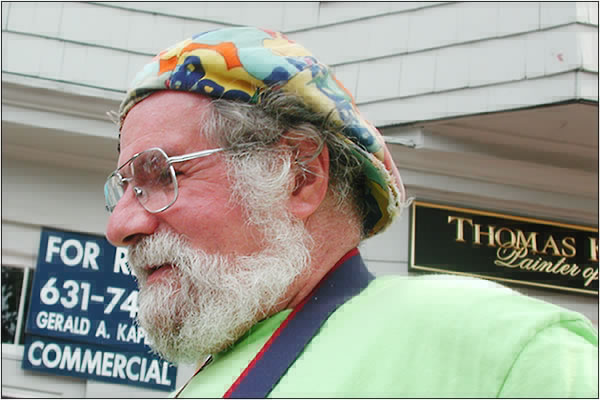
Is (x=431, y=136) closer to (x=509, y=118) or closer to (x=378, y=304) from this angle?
(x=509, y=118)

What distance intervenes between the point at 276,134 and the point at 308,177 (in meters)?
0.12

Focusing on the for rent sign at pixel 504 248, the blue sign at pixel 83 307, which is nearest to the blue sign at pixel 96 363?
the blue sign at pixel 83 307

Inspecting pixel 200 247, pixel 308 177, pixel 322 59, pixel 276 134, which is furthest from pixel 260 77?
pixel 322 59

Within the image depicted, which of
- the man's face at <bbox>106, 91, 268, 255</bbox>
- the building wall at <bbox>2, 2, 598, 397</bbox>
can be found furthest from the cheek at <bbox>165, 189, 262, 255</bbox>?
the building wall at <bbox>2, 2, 598, 397</bbox>

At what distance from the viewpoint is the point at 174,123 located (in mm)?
1680

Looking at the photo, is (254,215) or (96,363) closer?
(254,215)

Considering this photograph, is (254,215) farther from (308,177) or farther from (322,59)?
(322,59)

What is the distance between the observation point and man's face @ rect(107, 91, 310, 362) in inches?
61.9

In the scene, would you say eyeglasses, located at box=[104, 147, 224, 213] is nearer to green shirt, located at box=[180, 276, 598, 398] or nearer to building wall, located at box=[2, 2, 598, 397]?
green shirt, located at box=[180, 276, 598, 398]

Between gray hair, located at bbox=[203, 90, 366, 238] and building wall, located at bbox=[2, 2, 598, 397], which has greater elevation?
building wall, located at bbox=[2, 2, 598, 397]

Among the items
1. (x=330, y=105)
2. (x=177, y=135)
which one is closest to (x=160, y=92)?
(x=177, y=135)

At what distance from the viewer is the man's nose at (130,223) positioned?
1627 mm

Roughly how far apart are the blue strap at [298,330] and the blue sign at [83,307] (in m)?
3.09

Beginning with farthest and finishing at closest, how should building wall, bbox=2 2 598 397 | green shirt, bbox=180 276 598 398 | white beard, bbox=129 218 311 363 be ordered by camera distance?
building wall, bbox=2 2 598 397, white beard, bbox=129 218 311 363, green shirt, bbox=180 276 598 398
